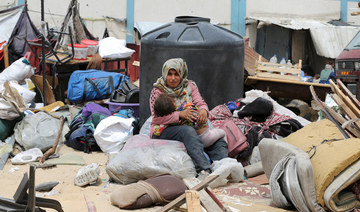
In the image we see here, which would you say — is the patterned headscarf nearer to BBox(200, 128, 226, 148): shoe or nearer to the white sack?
BBox(200, 128, 226, 148): shoe

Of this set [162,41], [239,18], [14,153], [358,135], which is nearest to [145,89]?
[162,41]

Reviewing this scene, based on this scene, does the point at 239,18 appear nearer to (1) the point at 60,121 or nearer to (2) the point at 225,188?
(1) the point at 60,121

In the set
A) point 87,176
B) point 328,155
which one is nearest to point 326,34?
point 87,176

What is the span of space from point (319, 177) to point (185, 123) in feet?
6.25

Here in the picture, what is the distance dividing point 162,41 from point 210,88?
0.90 metres

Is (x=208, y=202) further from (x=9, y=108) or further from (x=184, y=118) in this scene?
(x=9, y=108)

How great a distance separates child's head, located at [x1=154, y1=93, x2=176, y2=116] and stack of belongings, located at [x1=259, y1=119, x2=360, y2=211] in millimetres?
1485

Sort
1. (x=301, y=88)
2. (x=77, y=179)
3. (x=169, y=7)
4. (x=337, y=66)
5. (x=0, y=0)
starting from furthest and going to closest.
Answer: (x=169, y=7), (x=0, y=0), (x=301, y=88), (x=337, y=66), (x=77, y=179)

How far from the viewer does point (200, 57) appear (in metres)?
7.30

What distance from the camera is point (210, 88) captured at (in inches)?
291

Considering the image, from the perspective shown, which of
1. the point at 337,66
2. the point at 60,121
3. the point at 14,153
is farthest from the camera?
the point at 337,66

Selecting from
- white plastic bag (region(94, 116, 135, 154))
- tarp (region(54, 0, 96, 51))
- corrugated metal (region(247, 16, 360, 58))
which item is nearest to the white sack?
white plastic bag (region(94, 116, 135, 154))

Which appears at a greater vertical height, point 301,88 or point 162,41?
point 162,41

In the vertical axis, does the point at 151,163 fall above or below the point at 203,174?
above
